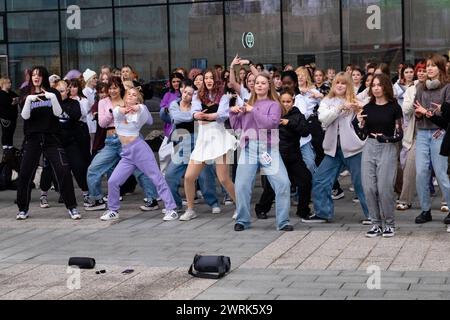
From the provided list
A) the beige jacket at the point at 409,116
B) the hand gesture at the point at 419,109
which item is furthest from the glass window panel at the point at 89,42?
the hand gesture at the point at 419,109

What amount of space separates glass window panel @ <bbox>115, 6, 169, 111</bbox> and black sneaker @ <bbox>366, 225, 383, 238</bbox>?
14.2 m

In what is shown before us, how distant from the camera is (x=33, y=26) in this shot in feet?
83.7

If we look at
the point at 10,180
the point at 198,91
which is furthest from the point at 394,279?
the point at 10,180

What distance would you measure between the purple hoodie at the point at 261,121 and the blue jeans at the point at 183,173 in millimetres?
1562

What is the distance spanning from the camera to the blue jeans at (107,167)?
13.1 m

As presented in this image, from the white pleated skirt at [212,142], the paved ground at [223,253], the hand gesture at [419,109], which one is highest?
the hand gesture at [419,109]

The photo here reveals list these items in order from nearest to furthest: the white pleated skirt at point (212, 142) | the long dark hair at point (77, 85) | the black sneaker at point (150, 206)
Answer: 1. the white pleated skirt at point (212, 142)
2. the black sneaker at point (150, 206)
3. the long dark hair at point (77, 85)

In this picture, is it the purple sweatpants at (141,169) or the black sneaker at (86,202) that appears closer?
A: the purple sweatpants at (141,169)

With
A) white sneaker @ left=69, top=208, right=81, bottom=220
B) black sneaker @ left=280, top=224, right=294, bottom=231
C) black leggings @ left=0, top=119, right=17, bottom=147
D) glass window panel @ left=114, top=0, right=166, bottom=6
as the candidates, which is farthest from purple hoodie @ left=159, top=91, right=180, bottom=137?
glass window panel @ left=114, top=0, right=166, bottom=6

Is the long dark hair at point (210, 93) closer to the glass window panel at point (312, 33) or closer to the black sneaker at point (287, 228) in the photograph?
the black sneaker at point (287, 228)

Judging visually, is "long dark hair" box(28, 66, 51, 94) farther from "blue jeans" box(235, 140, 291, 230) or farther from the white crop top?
"blue jeans" box(235, 140, 291, 230)

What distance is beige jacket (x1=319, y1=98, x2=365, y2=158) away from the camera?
11398 millimetres

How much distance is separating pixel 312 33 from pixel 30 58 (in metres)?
7.63

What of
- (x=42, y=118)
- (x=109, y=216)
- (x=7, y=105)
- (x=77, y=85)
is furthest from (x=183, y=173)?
(x=7, y=105)
